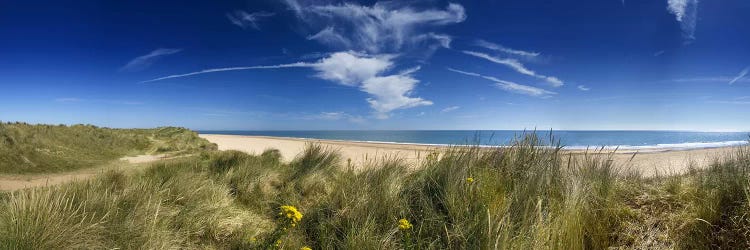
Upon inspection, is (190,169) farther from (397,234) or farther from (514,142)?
(514,142)

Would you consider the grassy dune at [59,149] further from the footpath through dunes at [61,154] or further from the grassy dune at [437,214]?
the grassy dune at [437,214]

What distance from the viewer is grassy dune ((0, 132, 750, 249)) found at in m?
2.85

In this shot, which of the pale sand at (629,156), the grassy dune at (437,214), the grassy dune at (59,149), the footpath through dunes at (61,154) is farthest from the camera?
the grassy dune at (59,149)

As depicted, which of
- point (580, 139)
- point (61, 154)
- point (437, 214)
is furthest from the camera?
point (580, 139)

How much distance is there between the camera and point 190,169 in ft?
22.5

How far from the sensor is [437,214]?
363 centimetres

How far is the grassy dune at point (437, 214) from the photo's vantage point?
2854 millimetres

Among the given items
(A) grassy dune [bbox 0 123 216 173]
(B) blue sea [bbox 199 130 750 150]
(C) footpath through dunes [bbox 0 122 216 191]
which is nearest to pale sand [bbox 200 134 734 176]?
(B) blue sea [bbox 199 130 750 150]

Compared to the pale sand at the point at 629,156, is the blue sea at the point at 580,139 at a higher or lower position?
higher

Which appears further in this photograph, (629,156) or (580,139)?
(580,139)

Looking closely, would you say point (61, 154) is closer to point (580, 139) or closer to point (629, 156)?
point (629, 156)

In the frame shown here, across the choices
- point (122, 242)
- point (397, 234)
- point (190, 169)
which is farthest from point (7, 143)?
point (397, 234)

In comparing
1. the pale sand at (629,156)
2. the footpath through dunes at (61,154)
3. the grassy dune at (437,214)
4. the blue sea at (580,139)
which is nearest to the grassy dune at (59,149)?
the footpath through dunes at (61,154)

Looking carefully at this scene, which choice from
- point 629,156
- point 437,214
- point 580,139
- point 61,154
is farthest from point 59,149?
point 580,139
